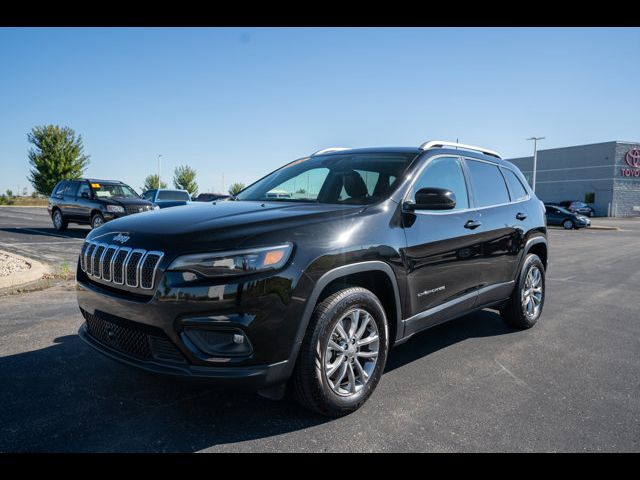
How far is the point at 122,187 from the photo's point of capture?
15922 mm

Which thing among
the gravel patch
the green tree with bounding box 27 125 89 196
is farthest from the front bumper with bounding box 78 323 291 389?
the green tree with bounding box 27 125 89 196

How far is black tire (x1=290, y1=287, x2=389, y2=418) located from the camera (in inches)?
108

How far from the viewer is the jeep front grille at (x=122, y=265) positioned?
8.65 ft

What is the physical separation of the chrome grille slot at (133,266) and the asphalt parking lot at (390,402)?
2.19 feet

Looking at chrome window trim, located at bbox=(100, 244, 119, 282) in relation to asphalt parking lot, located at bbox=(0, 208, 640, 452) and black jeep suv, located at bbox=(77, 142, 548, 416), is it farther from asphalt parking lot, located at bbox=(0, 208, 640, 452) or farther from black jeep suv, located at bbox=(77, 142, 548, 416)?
asphalt parking lot, located at bbox=(0, 208, 640, 452)

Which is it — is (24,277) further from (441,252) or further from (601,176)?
(601,176)

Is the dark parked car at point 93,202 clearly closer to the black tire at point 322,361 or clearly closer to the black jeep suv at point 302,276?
the black jeep suv at point 302,276

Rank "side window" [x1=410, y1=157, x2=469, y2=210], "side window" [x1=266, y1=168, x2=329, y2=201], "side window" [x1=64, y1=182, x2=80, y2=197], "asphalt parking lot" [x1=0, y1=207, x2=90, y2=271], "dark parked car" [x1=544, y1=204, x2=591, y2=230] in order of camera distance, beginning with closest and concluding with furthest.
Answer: "side window" [x1=410, y1=157, x2=469, y2=210]
"side window" [x1=266, y1=168, x2=329, y2=201]
"asphalt parking lot" [x1=0, y1=207, x2=90, y2=271]
"side window" [x1=64, y1=182, x2=80, y2=197]
"dark parked car" [x1=544, y1=204, x2=591, y2=230]

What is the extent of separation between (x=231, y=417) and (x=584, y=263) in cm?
1075

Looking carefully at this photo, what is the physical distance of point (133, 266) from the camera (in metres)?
2.71

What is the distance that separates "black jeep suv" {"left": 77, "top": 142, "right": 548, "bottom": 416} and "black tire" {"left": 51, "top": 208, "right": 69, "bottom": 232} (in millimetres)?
14286

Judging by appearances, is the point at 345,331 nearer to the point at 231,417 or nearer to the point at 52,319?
the point at 231,417

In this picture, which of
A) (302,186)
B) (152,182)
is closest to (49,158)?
(152,182)
